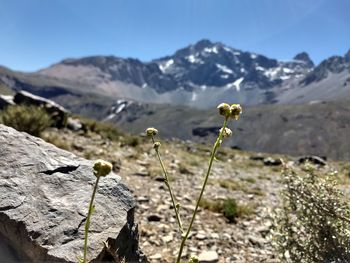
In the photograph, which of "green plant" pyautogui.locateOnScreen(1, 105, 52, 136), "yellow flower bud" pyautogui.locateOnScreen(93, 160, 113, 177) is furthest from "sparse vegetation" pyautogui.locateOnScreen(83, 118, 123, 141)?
"yellow flower bud" pyautogui.locateOnScreen(93, 160, 113, 177)

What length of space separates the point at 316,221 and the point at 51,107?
65.5ft

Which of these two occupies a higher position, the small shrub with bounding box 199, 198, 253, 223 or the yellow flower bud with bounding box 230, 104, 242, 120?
the yellow flower bud with bounding box 230, 104, 242, 120

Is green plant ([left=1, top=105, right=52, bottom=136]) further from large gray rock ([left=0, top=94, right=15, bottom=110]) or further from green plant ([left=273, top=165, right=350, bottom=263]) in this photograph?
green plant ([left=273, top=165, right=350, bottom=263])

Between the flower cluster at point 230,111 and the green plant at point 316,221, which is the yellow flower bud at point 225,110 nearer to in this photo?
the flower cluster at point 230,111

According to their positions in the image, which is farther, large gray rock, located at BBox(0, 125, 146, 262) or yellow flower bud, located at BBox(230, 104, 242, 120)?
large gray rock, located at BBox(0, 125, 146, 262)

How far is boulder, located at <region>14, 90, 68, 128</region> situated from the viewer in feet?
76.3

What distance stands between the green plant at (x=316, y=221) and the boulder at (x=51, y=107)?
57.6 feet

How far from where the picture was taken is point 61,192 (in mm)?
4684

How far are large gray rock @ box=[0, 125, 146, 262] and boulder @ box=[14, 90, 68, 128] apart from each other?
1809 cm

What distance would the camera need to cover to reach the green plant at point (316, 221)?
6000 mm

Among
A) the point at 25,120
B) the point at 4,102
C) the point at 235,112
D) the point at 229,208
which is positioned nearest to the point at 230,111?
the point at 235,112

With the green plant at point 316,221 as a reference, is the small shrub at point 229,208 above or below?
below

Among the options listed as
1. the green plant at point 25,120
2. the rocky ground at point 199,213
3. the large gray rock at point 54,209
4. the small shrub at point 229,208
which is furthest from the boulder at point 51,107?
the large gray rock at point 54,209

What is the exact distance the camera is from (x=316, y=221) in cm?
649
